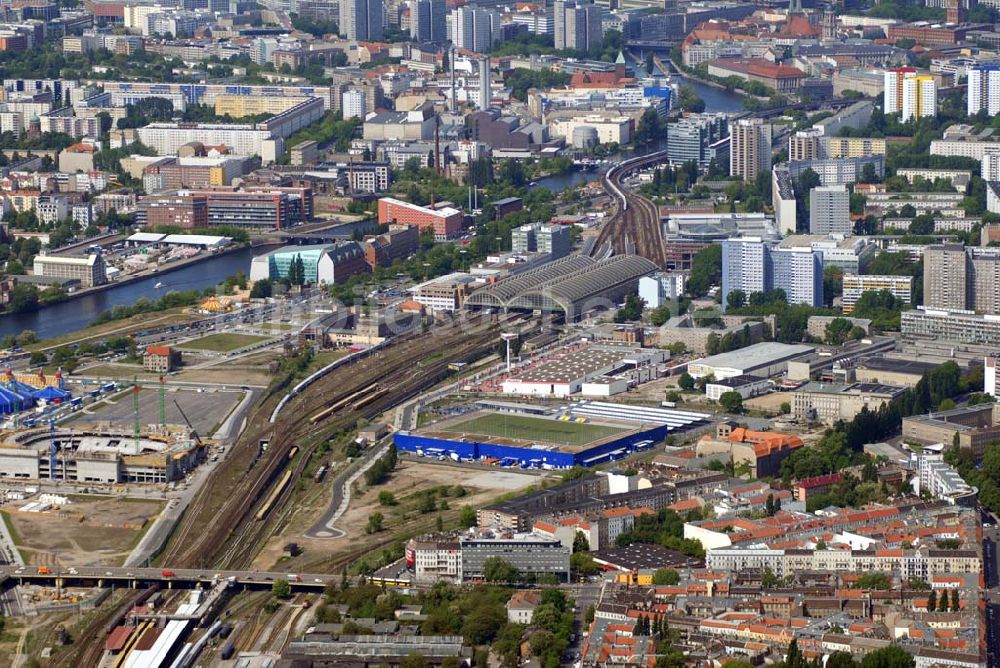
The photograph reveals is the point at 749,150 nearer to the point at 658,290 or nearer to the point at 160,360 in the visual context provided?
the point at 658,290

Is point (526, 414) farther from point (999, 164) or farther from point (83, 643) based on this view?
point (999, 164)

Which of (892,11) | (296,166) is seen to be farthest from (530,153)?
(892,11)

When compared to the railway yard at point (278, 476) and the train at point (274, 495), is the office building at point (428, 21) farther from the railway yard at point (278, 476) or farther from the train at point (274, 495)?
the train at point (274, 495)

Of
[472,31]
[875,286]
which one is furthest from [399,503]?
[472,31]

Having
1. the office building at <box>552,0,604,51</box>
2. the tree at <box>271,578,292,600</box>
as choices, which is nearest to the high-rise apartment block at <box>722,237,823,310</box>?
the tree at <box>271,578,292,600</box>

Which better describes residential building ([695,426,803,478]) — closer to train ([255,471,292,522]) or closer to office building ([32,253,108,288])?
train ([255,471,292,522])

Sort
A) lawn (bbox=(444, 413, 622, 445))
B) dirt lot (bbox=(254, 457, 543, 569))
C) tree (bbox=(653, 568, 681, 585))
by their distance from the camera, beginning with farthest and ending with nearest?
lawn (bbox=(444, 413, 622, 445)) < dirt lot (bbox=(254, 457, 543, 569)) < tree (bbox=(653, 568, 681, 585))
